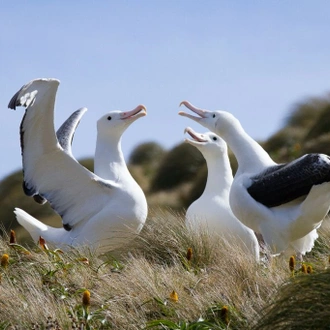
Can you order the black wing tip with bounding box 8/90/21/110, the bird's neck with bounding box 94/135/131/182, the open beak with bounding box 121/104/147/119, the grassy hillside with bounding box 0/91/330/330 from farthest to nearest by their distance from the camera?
the open beak with bounding box 121/104/147/119
the bird's neck with bounding box 94/135/131/182
the black wing tip with bounding box 8/90/21/110
the grassy hillside with bounding box 0/91/330/330

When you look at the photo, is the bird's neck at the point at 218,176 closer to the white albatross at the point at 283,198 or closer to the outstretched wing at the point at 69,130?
the white albatross at the point at 283,198

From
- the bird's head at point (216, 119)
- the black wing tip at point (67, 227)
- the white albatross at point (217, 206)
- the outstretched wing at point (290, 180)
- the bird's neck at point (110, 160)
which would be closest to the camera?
the outstretched wing at point (290, 180)

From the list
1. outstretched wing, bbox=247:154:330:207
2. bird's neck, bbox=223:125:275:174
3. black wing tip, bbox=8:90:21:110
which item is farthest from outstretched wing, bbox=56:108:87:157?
outstretched wing, bbox=247:154:330:207

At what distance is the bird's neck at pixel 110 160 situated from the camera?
8906mm

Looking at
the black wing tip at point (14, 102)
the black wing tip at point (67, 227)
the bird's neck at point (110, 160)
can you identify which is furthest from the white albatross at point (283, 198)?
the black wing tip at point (14, 102)

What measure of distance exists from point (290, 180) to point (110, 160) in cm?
210

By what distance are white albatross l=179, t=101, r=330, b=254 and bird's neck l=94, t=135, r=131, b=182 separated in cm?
135

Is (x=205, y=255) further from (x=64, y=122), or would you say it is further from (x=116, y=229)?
(x=64, y=122)

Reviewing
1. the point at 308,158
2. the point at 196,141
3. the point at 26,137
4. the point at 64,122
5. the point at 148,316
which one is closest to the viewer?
the point at 148,316

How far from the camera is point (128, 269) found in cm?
688

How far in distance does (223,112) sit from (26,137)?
6.05 feet

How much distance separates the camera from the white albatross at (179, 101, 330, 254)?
7.55 metres

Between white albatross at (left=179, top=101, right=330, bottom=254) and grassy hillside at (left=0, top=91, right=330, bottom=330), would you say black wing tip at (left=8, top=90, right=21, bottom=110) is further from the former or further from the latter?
white albatross at (left=179, top=101, right=330, bottom=254)

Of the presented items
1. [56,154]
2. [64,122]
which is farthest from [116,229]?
[64,122]
